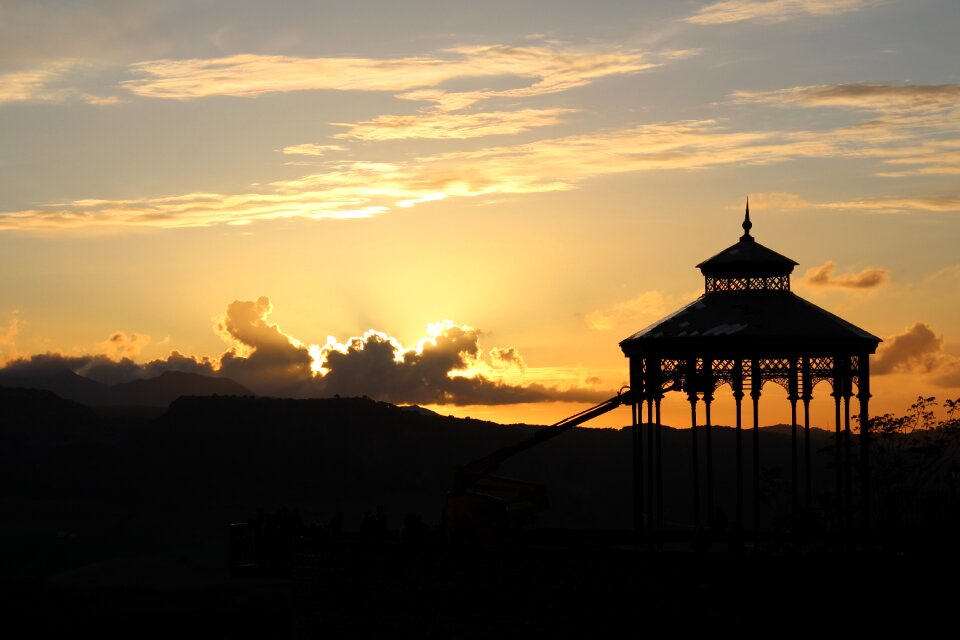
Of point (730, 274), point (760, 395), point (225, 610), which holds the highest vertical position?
point (730, 274)

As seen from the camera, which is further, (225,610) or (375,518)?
(225,610)

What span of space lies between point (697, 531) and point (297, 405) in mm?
160805

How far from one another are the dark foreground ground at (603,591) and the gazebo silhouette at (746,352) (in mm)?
4732

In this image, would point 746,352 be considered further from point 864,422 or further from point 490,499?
point 490,499

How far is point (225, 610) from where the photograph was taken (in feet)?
322

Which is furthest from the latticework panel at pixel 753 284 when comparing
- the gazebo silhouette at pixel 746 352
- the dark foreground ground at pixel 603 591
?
the dark foreground ground at pixel 603 591

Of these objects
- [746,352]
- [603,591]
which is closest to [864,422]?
[746,352]

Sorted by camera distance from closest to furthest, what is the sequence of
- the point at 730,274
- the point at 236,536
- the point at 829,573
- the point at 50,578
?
the point at 829,573 < the point at 730,274 < the point at 236,536 < the point at 50,578

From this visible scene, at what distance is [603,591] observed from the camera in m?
36.8

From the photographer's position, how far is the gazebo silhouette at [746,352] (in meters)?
42.2

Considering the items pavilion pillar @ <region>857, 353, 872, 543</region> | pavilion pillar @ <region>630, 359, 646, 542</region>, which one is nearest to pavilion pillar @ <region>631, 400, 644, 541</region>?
pavilion pillar @ <region>630, 359, 646, 542</region>

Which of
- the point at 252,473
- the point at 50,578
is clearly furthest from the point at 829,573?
the point at 252,473

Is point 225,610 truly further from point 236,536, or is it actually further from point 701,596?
point 701,596

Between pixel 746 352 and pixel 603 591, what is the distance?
850 centimetres
